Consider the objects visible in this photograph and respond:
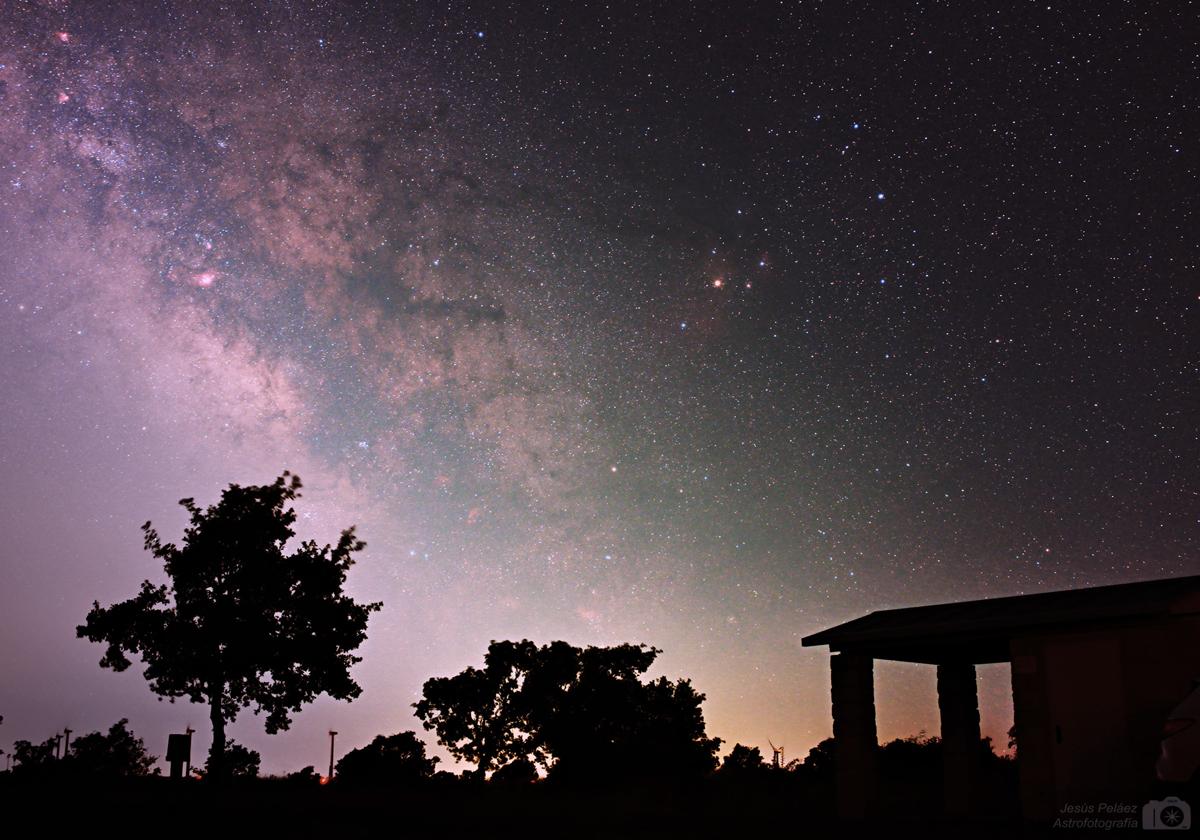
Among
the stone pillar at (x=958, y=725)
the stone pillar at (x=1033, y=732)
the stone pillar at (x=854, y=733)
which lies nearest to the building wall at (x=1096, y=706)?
the stone pillar at (x=1033, y=732)

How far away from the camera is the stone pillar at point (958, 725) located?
60.1 feet

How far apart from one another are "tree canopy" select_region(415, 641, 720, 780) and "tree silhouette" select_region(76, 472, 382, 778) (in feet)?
57.2

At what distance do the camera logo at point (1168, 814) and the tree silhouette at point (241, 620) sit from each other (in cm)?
2392

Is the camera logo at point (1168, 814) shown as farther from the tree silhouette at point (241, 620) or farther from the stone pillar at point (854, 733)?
the tree silhouette at point (241, 620)

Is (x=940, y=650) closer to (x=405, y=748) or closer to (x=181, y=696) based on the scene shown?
(x=181, y=696)

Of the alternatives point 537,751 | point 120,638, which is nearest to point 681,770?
point 537,751

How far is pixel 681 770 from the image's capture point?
1598 inches

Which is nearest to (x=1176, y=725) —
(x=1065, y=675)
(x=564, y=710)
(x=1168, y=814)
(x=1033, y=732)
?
(x=1168, y=814)

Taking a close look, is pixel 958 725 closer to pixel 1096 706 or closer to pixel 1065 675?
pixel 1065 675

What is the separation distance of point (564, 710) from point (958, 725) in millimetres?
29655

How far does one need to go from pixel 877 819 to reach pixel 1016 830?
2.96 m

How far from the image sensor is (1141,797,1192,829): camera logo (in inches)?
416

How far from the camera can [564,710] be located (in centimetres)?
4569

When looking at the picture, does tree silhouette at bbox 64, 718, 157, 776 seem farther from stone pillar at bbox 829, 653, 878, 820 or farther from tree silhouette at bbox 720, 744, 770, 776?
stone pillar at bbox 829, 653, 878, 820
